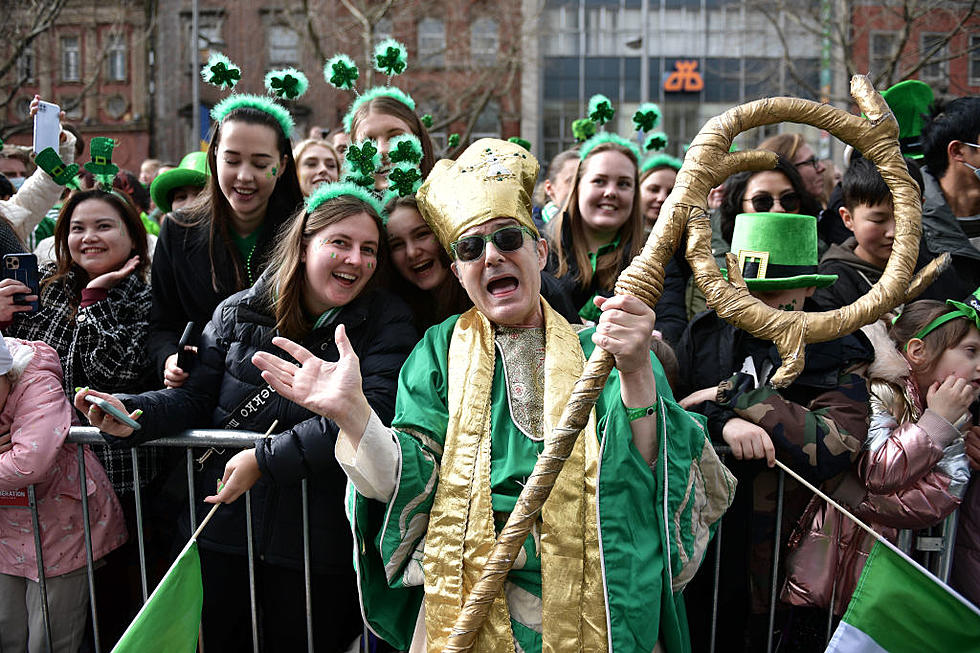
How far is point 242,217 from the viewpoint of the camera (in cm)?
329

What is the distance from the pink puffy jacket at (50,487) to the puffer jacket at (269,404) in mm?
289

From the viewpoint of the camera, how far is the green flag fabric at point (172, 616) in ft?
7.13

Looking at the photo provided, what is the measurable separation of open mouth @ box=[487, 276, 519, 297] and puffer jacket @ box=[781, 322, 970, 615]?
4.28 ft

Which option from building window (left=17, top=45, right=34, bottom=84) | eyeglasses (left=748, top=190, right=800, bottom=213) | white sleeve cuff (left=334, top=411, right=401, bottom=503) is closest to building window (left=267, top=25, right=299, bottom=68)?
building window (left=17, top=45, right=34, bottom=84)

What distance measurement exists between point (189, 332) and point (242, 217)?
73 centimetres

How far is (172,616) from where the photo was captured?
230cm

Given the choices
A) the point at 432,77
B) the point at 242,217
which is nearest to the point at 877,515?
the point at 242,217

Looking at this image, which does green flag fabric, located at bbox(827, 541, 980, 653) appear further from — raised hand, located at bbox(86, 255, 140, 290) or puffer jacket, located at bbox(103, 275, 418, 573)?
raised hand, located at bbox(86, 255, 140, 290)

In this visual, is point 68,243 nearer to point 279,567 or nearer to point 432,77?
point 279,567

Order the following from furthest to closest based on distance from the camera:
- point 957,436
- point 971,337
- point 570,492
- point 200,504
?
point 200,504 < point 971,337 < point 957,436 < point 570,492

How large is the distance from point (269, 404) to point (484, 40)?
2284cm

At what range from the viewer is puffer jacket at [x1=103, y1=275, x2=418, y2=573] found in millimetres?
2643

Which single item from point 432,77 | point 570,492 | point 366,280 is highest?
point 432,77

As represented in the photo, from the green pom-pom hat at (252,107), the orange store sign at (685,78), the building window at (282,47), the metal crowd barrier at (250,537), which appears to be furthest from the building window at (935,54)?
the building window at (282,47)
